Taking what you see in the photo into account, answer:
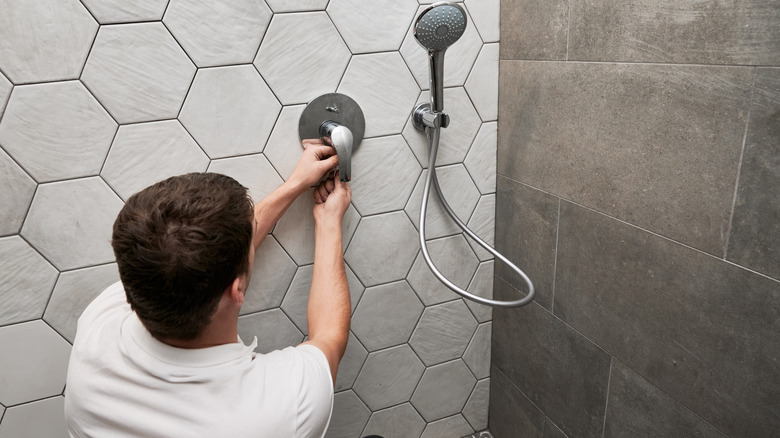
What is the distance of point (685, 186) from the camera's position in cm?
96

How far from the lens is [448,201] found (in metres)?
1.46

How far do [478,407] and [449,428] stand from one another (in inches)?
4.5

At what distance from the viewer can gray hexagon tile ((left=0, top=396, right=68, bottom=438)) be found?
1216 mm

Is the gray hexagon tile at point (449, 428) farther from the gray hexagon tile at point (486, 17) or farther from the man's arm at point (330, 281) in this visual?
the gray hexagon tile at point (486, 17)

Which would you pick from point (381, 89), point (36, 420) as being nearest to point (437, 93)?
point (381, 89)

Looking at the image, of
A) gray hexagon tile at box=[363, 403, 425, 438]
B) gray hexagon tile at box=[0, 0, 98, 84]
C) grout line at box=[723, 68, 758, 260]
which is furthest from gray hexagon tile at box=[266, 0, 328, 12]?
gray hexagon tile at box=[363, 403, 425, 438]

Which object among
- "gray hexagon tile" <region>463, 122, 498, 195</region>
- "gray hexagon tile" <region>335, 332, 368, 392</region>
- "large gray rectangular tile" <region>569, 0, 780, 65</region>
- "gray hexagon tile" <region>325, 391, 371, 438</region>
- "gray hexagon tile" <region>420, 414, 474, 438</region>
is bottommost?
"gray hexagon tile" <region>420, 414, 474, 438</region>

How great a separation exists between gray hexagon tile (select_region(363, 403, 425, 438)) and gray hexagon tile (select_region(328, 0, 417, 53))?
102 centimetres

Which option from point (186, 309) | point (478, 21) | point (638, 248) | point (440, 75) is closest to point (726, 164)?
point (638, 248)

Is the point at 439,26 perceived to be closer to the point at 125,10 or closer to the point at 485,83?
the point at 485,83

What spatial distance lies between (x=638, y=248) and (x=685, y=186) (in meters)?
0.17

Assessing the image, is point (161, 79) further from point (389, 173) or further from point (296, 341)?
point (296, 341)

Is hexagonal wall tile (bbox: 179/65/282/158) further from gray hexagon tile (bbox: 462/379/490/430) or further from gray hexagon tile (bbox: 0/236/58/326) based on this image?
gray hexagon tile (bbox: 462/379/490/430)

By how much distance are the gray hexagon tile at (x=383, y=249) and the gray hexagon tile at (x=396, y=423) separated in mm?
432
